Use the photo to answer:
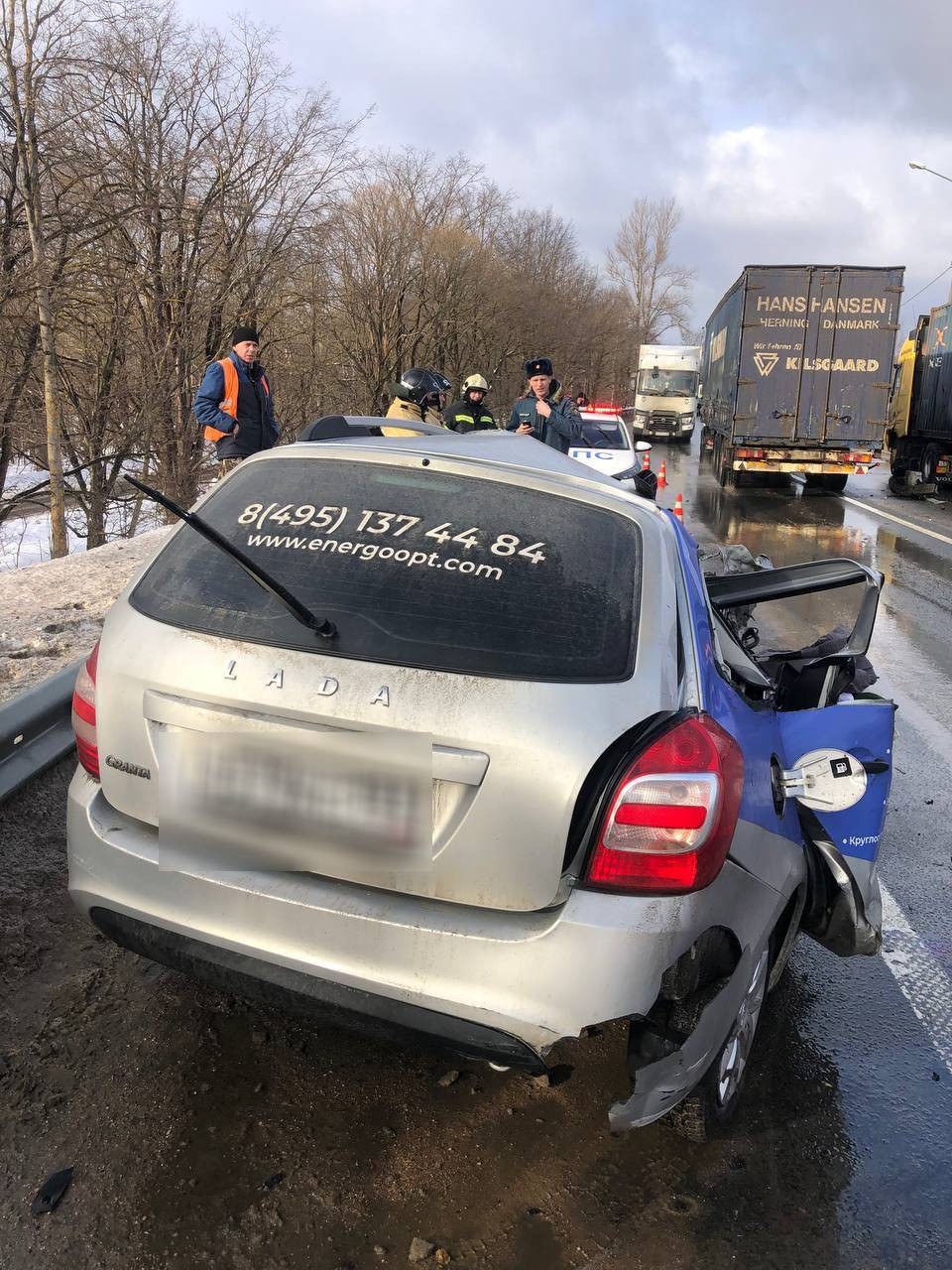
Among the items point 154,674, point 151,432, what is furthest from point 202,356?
point 154,674

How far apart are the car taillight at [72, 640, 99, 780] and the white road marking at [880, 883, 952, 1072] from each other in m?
2.62

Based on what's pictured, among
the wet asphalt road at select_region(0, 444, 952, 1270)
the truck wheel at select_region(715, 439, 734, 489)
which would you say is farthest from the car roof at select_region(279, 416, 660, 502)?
the truck wheel at select_region(715, 439, 734, 489)

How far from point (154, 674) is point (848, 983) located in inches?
99.8

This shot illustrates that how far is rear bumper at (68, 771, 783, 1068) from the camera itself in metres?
1.95

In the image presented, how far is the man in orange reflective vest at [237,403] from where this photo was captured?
297 inches

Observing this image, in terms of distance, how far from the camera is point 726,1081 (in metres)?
2.41

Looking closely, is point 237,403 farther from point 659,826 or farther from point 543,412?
point 659,826

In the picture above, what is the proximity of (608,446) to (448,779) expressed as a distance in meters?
13.3

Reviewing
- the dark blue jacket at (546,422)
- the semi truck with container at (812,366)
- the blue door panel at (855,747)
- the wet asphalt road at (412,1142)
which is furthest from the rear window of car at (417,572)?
the semi truck with container at (812,366)

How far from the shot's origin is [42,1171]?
2.21 metres

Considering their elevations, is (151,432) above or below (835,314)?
below

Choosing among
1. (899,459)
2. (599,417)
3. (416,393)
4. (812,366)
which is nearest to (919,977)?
(416,393)

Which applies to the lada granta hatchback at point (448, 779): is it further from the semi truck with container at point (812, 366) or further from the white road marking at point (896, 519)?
the semi truck with container at point (812, 366)

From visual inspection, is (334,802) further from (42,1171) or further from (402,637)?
(42,1171)
